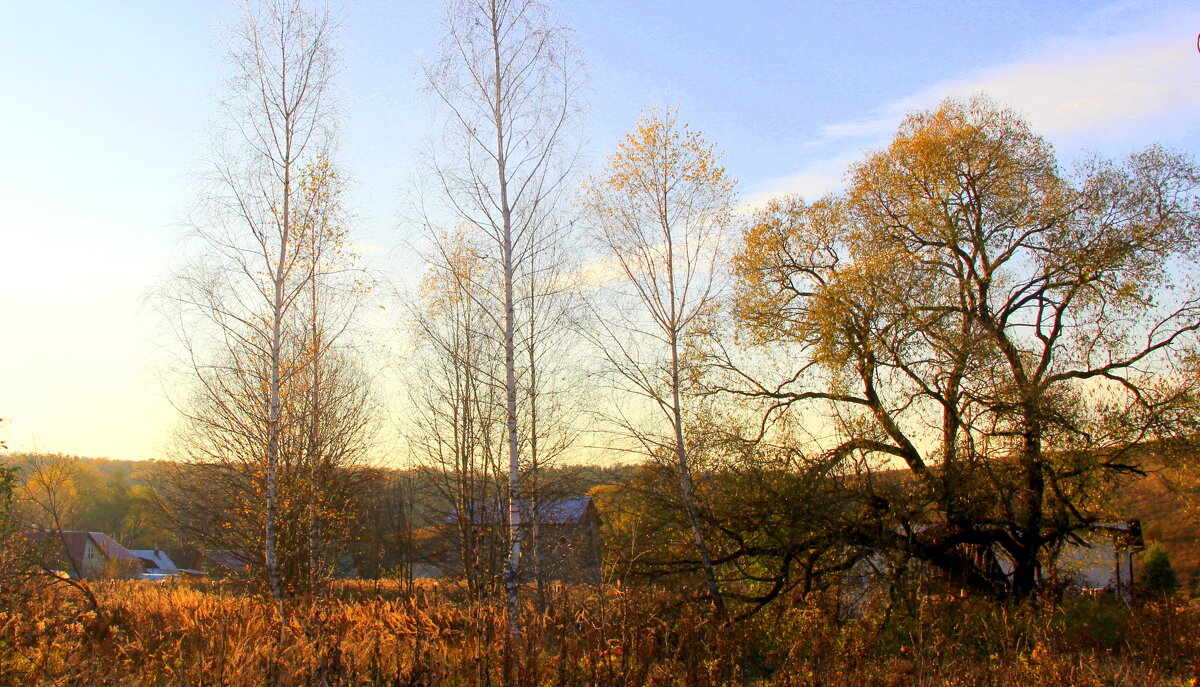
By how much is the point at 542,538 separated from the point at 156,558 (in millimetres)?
59272

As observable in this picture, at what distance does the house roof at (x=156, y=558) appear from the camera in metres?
58.9

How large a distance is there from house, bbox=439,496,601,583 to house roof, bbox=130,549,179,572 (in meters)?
42.3

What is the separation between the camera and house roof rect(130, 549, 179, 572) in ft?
193

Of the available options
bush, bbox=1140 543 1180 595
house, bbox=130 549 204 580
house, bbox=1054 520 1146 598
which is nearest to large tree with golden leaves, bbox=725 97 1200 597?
house, bbox=1054 520 1146 598

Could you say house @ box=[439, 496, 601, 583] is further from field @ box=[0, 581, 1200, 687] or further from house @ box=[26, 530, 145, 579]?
house @ box=[26, 530, 145, 579]

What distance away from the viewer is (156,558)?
61.9 m

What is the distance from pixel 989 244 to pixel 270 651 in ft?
47.8

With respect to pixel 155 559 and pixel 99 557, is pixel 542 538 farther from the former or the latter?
pixel 155 559

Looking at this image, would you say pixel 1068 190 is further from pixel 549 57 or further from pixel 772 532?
pixel 549 57

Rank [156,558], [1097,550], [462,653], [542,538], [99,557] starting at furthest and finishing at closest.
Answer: [156,558] < [99,557] < [542,538] < [1097,550] < [462,653]

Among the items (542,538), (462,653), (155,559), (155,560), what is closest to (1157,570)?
(542,538)

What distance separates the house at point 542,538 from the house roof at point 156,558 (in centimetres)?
4233

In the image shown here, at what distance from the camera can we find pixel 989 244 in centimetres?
1543

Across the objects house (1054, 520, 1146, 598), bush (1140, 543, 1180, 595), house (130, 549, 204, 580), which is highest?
house (1054, 520, 1146, 598)
